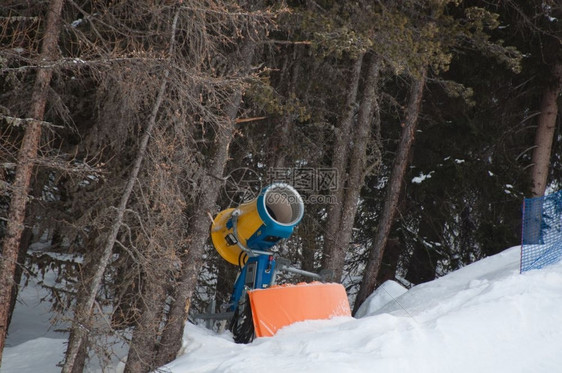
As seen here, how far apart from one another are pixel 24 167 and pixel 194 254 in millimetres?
2105

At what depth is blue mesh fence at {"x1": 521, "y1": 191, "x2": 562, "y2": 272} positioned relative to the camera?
325 inches

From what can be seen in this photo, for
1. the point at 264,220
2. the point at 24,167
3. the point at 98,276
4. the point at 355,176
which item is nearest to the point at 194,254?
the point at 264,220

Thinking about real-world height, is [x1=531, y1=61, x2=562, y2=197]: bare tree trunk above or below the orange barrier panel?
above

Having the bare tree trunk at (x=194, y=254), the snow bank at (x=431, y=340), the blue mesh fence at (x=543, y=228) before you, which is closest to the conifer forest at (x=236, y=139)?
the bare tree trunk at (x=194, y=254)

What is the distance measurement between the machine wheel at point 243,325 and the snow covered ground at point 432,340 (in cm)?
16

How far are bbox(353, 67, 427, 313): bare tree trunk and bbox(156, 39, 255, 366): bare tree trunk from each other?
13.9 ft

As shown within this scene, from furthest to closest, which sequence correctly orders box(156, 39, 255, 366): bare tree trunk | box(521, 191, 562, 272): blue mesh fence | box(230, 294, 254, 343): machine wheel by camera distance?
box(521, 191, 562, 272): blue mesh fence → box(156, 39, 255, 366): bare tree trunk → box(230, 294, 254, 343): machine wheel

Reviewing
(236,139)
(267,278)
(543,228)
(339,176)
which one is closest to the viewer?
(267,278)

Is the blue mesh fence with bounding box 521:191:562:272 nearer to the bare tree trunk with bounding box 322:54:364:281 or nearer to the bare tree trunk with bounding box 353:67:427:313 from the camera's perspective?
the bare tree trunk with bounding box 353:67:427:313

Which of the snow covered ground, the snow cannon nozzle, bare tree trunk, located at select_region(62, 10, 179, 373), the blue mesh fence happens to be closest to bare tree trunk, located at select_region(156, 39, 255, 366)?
the snow covered ground

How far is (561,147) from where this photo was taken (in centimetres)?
1291

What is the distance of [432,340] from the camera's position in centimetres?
567

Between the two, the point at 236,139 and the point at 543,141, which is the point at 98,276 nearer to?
the point at 236,139

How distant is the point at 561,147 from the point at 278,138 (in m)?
6.42
